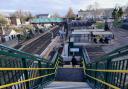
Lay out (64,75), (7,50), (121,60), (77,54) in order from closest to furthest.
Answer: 1. (7,50)
2. (121,60)
3. (64,75)
4. (77,54)

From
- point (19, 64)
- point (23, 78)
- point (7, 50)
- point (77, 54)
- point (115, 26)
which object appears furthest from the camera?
point (115, 26)

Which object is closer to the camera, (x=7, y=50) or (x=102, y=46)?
(x=7, y=50)

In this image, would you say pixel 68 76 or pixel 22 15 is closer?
pixel 68 76

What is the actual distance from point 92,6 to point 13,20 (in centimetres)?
7226

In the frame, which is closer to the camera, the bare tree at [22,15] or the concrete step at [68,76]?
the concrete step at [68,76]

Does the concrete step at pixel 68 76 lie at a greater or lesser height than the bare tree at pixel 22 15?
lesser

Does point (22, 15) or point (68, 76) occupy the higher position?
point (22, 15)

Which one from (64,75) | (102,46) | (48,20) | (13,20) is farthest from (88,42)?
(13,20)

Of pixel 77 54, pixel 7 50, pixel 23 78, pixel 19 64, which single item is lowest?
pixel 77 54

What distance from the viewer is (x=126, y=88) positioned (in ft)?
11.2

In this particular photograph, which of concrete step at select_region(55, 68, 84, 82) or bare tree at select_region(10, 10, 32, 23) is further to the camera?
bare tree at select_region(10, 10, 32, 23)

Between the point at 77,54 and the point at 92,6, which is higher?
the point at 92,6

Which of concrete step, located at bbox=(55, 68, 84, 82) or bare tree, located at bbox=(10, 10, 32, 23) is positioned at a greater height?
bare tree, located at bbox=(10, 10, 32, 23)

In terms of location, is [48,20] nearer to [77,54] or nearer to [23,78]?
[77,54]
